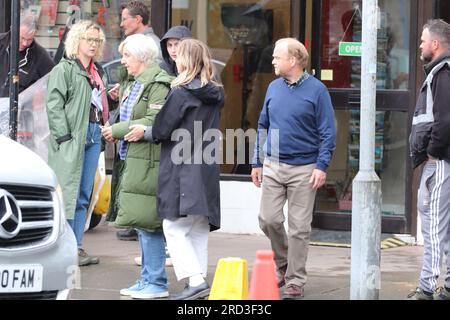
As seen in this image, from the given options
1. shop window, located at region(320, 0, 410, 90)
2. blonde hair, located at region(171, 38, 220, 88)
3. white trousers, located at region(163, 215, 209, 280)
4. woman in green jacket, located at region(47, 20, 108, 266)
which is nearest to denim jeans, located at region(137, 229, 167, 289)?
white trousers, located at region(163, 215, 209, 280)

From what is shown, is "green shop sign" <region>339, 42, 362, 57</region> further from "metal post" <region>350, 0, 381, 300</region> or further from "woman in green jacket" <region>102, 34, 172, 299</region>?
"metal post" <region>350, 0, 381, 300</region>

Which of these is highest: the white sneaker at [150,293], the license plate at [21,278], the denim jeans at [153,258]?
the license plate at [21,278]

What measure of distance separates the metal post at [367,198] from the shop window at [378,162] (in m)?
3.14

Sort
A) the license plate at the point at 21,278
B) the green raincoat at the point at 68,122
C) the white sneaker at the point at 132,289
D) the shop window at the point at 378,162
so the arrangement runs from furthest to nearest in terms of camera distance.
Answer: the shop window at the point at 378,162, the green raincoat at the point at 68,122, the white sneaker at the point at 132,289, the license plate at the point at 21,278

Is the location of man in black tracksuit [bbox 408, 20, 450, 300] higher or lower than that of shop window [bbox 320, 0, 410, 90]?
lower

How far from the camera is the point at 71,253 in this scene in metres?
6.67

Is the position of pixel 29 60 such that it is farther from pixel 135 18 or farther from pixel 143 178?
pixel 143 178

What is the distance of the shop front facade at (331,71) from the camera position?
419 inches

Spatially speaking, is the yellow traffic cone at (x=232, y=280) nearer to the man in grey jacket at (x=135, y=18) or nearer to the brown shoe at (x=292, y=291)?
the brown shoe at (x=292, y=291)

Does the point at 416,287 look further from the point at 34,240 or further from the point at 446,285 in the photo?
the point at 34,240

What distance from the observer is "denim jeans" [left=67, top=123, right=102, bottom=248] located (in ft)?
30.4

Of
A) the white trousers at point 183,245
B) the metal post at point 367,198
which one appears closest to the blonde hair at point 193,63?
the white trousers at point 183,245
